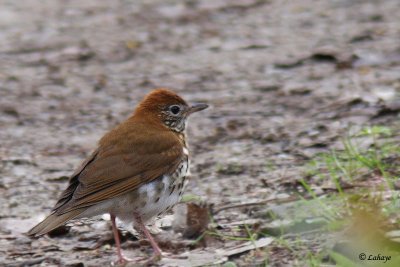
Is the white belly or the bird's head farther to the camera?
the bird's head

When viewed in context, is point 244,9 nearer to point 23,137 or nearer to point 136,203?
point 23,137

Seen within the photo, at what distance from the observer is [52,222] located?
6.34 meters

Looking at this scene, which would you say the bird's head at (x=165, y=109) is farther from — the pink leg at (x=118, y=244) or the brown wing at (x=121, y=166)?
the pink leg at (x=118, y=244)

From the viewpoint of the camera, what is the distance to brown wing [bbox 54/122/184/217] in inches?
256

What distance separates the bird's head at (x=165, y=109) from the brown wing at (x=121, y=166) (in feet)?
0.93

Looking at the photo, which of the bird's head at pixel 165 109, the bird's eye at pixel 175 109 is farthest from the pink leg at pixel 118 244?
the bird's eye at pixel 175 109

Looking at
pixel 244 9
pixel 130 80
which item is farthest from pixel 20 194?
pixel 244 9

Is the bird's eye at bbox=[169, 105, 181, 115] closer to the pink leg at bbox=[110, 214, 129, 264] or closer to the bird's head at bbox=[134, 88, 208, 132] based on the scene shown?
the bird's head at bbox=[134, 88, 208, 132]

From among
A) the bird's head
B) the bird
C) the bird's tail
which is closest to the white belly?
the bird

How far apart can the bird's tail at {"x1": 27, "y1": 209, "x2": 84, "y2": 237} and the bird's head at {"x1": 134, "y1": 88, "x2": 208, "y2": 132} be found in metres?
1.24

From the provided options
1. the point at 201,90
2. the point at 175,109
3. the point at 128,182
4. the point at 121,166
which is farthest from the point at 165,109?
the point at 201,90

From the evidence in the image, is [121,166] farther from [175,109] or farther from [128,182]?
[175,109]

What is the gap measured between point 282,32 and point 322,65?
6.02 feet

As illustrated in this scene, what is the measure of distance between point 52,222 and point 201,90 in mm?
5384
